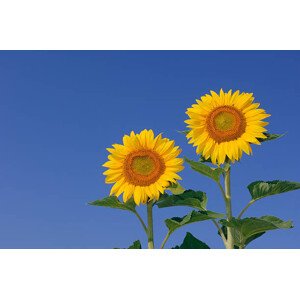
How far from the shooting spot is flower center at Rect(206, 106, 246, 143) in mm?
2787

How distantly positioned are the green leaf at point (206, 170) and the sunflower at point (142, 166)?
0.07 m

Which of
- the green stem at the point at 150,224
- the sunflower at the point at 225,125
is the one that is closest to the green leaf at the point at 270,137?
the sunflower at the point at 225,125

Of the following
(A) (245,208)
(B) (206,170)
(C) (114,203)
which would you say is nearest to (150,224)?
(C) (114,203)

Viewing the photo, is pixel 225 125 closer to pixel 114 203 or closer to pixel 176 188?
pixel 176 188

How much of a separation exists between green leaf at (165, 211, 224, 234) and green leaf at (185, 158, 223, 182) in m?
0.21

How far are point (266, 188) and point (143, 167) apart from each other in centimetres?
72

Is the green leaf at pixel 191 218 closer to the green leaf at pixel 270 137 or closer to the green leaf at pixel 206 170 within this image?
the green leaf at pixel 206 170

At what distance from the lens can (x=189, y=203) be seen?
2748mm

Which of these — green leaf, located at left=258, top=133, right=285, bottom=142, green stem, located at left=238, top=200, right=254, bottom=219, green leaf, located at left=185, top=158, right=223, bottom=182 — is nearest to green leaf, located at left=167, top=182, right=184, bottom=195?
green leaf, located at left=185, top=158, right=223, bottom=182

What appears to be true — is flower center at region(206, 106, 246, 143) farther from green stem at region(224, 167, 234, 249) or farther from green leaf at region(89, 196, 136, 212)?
green leaf at region(89, 196, 136, 212)

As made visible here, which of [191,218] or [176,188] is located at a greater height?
[176,188]

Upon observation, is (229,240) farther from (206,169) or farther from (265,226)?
(206,169)

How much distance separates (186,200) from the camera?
2.72 m
